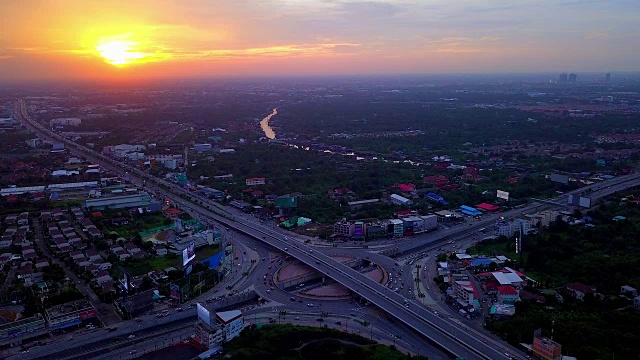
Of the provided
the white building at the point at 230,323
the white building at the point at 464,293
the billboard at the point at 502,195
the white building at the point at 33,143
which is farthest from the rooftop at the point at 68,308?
the white building at the point at 33,143

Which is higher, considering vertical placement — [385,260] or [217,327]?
[217,327]

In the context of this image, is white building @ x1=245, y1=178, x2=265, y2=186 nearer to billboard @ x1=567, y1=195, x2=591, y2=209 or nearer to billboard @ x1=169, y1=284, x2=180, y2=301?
billboard @ x1=169, y1=284, x2=180, y2=301

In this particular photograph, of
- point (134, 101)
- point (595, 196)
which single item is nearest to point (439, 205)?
point (595, 196)

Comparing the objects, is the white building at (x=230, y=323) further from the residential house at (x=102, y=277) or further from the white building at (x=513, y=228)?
the white building at (x=513, y=228)

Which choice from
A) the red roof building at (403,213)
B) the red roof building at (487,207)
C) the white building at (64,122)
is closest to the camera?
the red roof building at (403,213)

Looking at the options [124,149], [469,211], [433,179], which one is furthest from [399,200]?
[124,149]

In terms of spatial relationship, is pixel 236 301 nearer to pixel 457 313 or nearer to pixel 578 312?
pixel 457 313

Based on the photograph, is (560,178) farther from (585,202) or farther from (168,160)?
(168,160)
